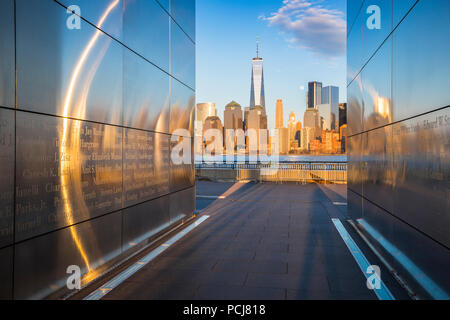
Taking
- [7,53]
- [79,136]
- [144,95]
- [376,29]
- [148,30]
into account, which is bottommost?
[79,136]

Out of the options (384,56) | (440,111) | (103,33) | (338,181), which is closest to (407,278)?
(440,111)

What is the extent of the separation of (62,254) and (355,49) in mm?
9259

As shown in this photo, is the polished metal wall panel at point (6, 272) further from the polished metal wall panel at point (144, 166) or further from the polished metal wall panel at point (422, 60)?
the polished metal wall panel at point (422, 60)

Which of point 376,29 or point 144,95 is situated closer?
point 376,29

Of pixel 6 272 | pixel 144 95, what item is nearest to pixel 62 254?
pixel 6 272

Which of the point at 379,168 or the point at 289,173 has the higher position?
the point at 379,168

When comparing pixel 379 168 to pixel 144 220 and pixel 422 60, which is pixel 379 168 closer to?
pixel 422 60

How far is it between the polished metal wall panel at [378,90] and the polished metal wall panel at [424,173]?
31.4 inches

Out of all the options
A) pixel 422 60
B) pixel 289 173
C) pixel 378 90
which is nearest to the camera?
pixel 422 60

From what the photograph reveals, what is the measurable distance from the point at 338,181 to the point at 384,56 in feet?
56.3

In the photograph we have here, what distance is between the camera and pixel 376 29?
7266 millimetres

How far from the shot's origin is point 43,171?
14.5 ft

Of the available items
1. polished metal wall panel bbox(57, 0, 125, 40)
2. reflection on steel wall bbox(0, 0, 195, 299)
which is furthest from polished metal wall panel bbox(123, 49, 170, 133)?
polished metal wall panel bbox(57, 0, 125, 40)

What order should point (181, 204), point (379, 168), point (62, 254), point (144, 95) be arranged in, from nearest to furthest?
point (62, 254) → point (379, 168) → point (144, 95) → point (181, 204)
